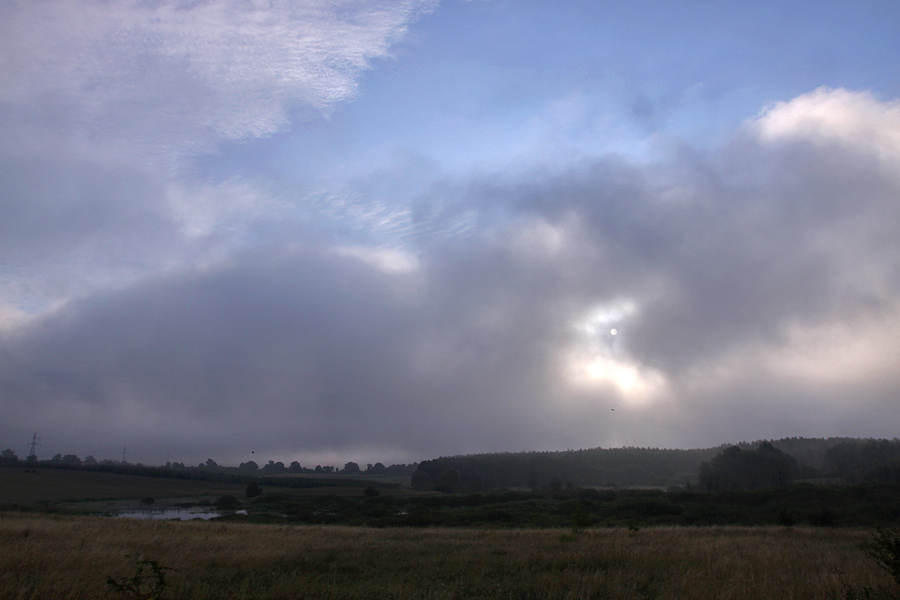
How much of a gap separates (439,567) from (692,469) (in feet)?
614

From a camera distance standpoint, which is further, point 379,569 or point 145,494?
point 145,494

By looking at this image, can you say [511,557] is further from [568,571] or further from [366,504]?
[366,504]

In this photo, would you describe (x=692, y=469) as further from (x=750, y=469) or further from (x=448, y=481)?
(x=448, y=481)

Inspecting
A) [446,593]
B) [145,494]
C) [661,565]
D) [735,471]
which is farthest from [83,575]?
[735,471]

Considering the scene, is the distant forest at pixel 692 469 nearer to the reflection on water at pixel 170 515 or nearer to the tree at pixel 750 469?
the tree at pixel 750 469

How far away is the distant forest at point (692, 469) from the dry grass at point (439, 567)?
3359 inches

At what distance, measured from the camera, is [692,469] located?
180 meters

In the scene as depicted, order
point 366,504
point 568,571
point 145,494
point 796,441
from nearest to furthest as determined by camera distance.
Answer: point 568,571
point 366,504
point 145,494
point 796,441

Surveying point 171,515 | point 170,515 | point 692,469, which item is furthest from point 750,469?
point 170,515

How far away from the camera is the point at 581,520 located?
3384 centimetres

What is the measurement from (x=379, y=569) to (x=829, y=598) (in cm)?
1317

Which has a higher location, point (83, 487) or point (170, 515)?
point (170, 515)

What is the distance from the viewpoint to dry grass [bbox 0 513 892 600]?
540 inches

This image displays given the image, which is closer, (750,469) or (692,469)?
(750,469)
